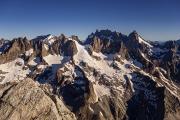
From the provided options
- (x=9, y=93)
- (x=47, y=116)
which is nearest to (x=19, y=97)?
(x=9, y=93)

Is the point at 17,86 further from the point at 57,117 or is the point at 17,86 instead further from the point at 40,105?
the point at 57,117

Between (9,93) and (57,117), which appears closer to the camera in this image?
(9,93)

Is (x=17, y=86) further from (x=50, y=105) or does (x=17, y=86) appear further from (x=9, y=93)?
(x=50, y=105)

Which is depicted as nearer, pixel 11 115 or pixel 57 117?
pixel 11 115

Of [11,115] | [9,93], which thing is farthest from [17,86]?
[11,115]

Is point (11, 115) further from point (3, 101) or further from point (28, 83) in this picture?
point (28, 83)

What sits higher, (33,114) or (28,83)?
(28,83)

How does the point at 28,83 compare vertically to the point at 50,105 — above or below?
above

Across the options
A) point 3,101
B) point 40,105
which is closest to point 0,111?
point 3,101
